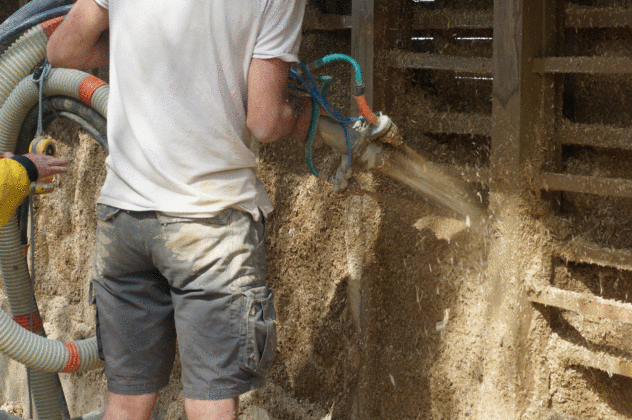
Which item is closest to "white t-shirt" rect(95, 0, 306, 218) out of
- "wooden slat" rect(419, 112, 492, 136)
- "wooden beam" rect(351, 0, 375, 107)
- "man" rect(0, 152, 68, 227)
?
"man" rect(0, 152, 68, 227)

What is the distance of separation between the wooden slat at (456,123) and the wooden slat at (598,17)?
0.34 m

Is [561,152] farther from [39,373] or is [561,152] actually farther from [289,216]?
[39,373]

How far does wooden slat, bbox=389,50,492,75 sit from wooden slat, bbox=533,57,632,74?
15 cm

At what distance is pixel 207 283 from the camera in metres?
1.77

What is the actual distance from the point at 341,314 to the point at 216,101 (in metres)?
1.02

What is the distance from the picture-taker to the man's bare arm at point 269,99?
1705 millimetres

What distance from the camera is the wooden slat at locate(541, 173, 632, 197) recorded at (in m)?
1.90

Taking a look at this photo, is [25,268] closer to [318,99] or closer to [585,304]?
[318,99]

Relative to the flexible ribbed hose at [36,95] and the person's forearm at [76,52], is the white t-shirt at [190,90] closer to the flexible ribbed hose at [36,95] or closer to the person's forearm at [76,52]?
the person's forearm at [76,52]

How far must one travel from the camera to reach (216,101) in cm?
172

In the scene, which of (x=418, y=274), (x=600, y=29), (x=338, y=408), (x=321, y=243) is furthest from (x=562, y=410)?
(x=600, y=29)

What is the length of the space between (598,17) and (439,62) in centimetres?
44

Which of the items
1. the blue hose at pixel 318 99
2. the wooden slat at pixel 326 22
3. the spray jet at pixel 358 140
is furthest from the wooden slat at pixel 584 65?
the wooden slat at pixel 326 22

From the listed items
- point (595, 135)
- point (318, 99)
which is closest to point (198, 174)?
point (318, 99)
